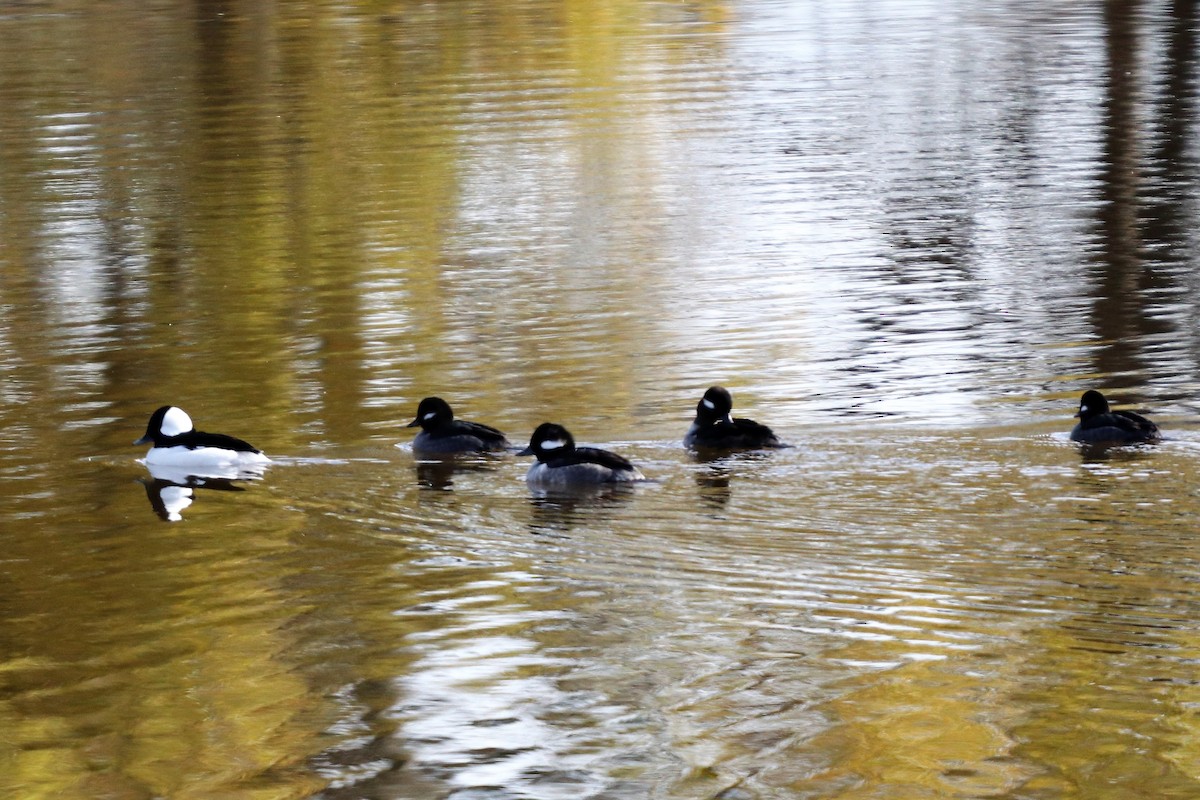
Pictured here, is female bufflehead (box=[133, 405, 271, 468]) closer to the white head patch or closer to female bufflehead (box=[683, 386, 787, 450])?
the white head patch

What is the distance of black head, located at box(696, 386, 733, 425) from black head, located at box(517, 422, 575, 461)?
117 centimetres

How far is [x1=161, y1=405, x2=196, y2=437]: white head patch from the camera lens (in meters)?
15.4

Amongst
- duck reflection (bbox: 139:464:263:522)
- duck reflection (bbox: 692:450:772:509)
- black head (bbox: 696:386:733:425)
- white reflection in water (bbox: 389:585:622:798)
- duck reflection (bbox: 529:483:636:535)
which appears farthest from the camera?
black head (bbox: 696:386:733:425)

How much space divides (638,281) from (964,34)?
35.6 metres

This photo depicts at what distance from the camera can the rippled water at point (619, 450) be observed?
31.1 ft

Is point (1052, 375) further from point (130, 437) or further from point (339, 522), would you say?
point (130, 437)

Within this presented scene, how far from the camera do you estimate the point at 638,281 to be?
22688 mm

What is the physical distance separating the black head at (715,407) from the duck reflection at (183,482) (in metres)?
3.36

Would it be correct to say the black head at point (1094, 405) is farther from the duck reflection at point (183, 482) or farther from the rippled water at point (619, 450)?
the duck reflection at point (183, 482)

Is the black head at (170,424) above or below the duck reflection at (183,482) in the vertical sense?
above

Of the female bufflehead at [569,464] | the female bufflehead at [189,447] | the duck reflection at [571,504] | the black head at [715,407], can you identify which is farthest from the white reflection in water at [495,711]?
the female bufflehead at [189,447]

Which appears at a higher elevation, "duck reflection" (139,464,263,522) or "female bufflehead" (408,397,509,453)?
"female bufflehead" (408,397,509,453)

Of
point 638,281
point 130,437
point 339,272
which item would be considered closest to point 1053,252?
point 638,281

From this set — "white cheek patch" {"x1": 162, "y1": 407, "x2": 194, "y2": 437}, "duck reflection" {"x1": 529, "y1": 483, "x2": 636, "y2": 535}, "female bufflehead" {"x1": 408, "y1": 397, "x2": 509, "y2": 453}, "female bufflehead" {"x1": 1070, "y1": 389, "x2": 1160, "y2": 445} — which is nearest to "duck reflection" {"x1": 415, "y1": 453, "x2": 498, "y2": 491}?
"female bufflehead" {"x1": 408, "y1": 397, "x2": 509, "y2": 453}
